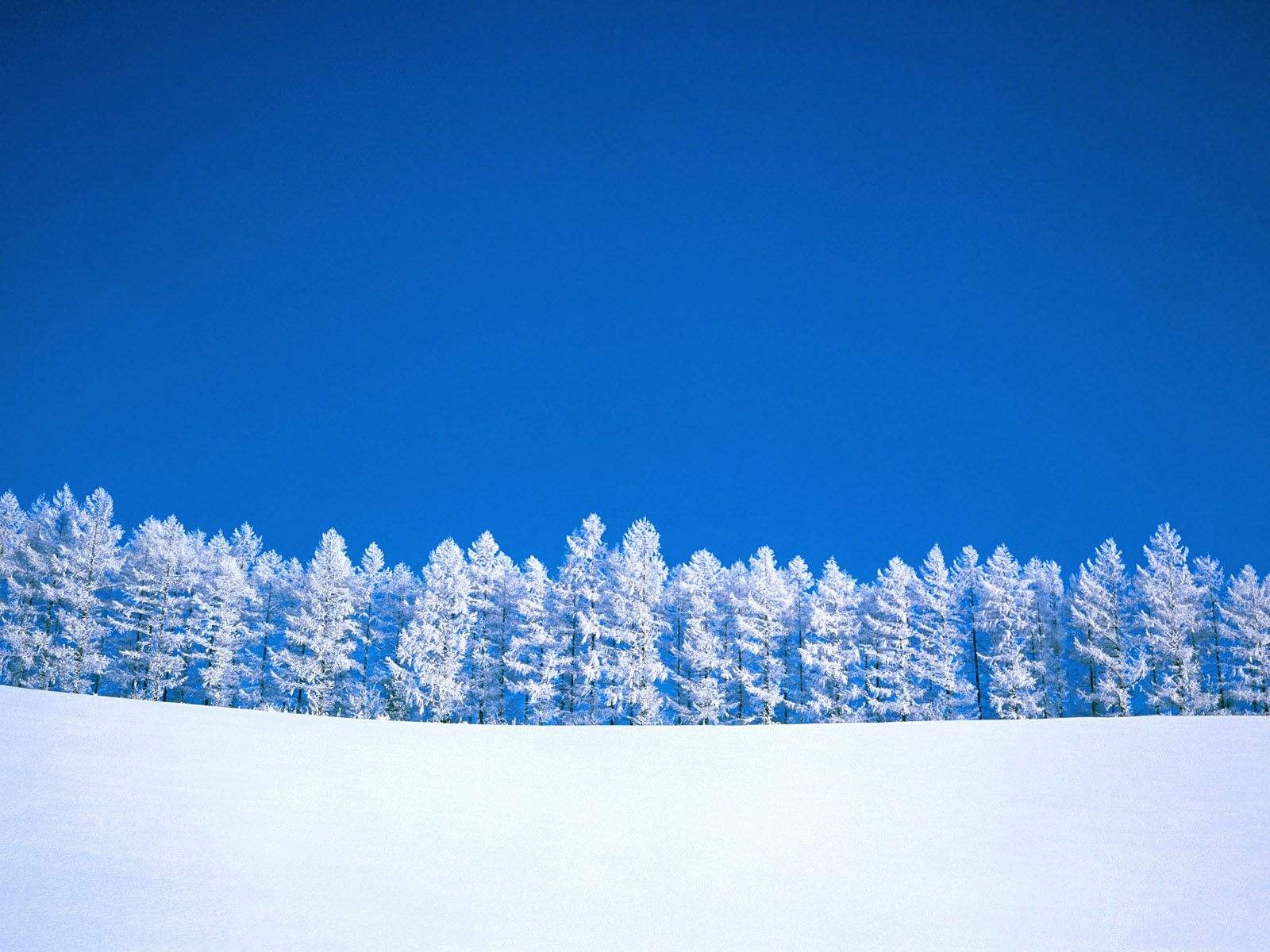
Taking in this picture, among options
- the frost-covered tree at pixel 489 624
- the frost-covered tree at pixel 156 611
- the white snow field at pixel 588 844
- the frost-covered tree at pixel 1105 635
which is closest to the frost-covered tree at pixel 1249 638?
the frost-covered tree at pixel 1105 635

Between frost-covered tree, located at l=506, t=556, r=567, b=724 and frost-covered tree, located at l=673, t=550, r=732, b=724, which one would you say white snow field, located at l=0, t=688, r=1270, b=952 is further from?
frost-covered tree, located at l=673, t=550, r=732, b=724

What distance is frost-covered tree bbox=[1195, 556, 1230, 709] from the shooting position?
133ft

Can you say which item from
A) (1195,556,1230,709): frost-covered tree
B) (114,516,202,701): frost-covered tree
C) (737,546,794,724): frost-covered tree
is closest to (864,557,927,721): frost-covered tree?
(737,546,794,724): frost-covered tree

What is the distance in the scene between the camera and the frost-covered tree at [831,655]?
127 ft

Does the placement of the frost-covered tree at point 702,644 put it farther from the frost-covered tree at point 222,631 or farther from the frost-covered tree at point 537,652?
the frost-covered tree at point 222,631

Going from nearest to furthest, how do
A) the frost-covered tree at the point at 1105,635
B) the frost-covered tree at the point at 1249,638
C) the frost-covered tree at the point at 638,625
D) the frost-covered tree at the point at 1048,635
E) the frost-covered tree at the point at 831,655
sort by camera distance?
the frost-covered tree at the point at 638,625 < the frost-covered tree at the point at 831,655 < the frost-covered tree at the point at 1105,635 < the frost-covered tree at the point at 1249,638 < the frost-covered tree at the point at 1048,635

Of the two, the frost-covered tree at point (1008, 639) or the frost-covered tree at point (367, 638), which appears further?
the frost-covered tree at point (1008, 639)

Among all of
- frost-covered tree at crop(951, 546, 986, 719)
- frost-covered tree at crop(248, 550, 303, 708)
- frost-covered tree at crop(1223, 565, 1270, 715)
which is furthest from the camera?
frost-covered tree at crop(951, 546, 986, 719)

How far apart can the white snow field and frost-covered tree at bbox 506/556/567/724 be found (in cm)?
2186

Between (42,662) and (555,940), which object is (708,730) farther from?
(42,662)

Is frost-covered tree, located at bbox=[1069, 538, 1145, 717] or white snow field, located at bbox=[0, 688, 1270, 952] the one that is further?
frost-covered tree, located at bbox=[1069, 538, 1145, 717]

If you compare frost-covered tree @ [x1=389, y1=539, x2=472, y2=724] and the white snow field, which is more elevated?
frost-covered tree @ [x1=389, y1=539, x2=472, y2=724]

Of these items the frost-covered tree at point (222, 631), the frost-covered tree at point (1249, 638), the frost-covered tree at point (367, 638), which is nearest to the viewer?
the frost-covered tree at point (367, 638)

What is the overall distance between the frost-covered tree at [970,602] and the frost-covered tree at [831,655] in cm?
550
